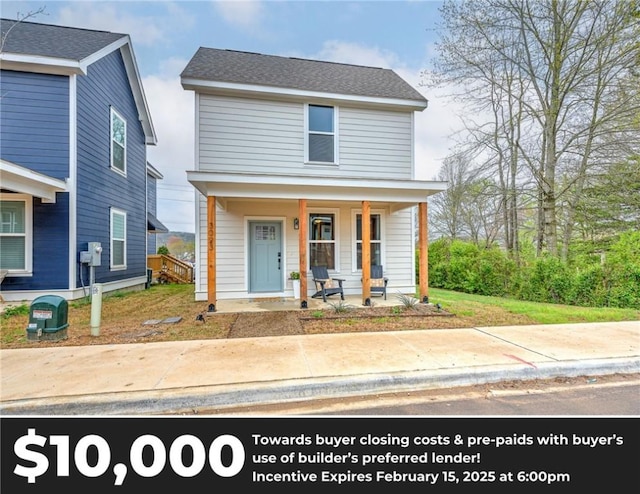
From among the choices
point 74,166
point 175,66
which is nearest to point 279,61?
point 175,66

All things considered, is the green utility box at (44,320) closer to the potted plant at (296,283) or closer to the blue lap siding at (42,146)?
the blue lap siding at (42,146)

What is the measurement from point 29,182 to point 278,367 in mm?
Result: 6791

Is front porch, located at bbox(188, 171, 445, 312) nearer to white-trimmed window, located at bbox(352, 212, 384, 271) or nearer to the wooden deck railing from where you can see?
white-trimmed window, located at bbox(352, 212, 384, 271)

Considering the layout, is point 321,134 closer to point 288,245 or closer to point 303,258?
point 288,245

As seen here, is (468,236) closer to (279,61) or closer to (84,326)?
(279,61)

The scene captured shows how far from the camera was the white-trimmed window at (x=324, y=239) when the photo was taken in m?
8.20

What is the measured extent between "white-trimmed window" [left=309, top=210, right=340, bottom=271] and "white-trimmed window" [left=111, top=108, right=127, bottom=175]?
21.0 ft

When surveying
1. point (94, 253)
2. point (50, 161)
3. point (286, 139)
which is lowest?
point (94, 253)

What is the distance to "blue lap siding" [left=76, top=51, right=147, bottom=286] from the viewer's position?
7.59 meters

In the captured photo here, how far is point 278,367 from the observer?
330 centimetres

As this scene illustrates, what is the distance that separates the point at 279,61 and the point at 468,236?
46.2 feet

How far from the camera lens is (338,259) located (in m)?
8.30

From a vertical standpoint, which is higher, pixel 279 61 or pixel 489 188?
pixel 279 61

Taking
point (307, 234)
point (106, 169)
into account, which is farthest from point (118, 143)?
point (307, 234)
